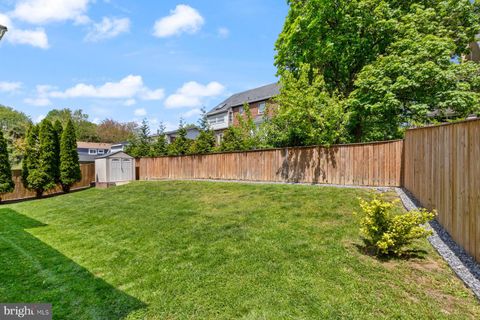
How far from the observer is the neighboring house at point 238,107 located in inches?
1055

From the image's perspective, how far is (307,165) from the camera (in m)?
11.6

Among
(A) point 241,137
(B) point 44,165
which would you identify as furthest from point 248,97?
(B) point 44,165

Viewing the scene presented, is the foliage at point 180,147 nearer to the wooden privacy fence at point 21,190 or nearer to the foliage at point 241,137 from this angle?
the foliage at point 241,137

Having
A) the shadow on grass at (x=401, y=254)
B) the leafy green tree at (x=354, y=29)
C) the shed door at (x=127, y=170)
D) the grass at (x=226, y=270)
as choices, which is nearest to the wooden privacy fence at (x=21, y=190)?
the shed door at (x=127, y=170)

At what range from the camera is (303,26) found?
44.0ft

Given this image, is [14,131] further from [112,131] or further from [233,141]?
[233,141]

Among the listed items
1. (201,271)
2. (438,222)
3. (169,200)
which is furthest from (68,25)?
(438,222)

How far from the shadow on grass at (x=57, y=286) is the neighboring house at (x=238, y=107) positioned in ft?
70.1

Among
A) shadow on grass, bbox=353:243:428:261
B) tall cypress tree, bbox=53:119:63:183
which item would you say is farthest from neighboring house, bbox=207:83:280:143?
shadow on grass, bbox=353:243:428:261

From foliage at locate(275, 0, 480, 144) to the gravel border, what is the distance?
716 cm

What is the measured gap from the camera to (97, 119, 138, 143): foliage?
50.5m

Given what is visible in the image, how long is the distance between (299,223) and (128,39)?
36.2 ft

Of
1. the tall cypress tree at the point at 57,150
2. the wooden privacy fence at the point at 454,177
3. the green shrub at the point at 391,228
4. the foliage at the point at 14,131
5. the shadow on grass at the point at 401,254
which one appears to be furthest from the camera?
the foliage at the point at 14,131

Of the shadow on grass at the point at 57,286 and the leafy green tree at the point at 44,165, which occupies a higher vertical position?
the leafy green tree at the point at 44,165
